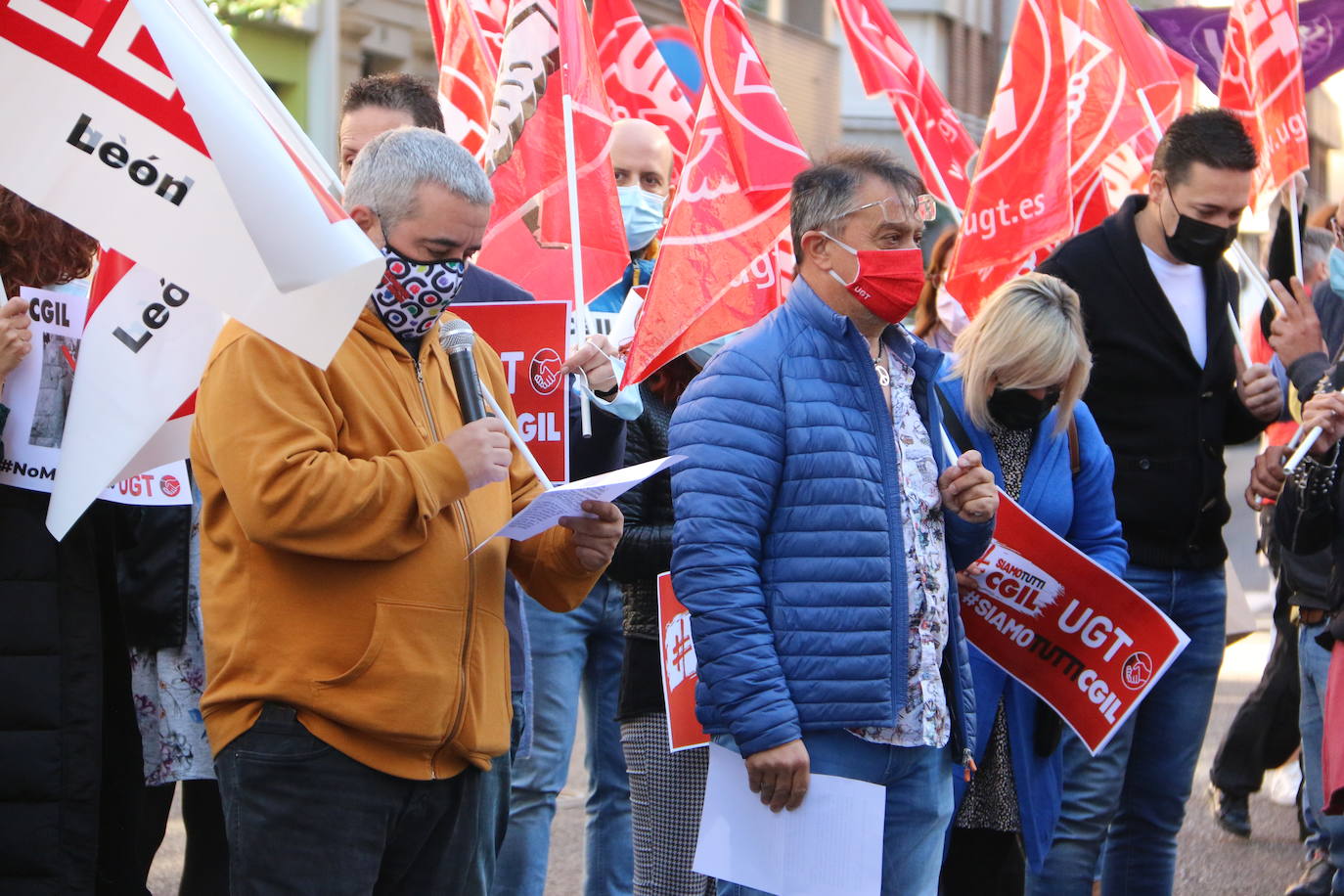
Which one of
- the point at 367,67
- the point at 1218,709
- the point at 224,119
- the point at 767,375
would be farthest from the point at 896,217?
the point at 367,67

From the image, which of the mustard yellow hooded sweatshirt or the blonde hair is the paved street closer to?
the blonde hair

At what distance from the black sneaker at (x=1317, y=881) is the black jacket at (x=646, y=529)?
2.74 m

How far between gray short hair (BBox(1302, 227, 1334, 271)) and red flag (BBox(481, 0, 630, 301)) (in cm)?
398

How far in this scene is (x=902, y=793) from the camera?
3783mm

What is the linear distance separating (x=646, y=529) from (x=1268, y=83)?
3.28 m

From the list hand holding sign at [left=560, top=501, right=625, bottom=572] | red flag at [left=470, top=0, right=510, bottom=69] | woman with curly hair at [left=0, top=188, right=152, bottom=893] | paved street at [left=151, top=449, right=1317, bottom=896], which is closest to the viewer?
hand holding sign at [left=560, top=501, right=625, bottom=572]

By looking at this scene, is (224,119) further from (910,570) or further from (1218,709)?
(1218,709)

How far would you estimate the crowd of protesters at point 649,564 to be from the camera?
3066 mm

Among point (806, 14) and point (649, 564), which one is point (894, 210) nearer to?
point (649, 564)

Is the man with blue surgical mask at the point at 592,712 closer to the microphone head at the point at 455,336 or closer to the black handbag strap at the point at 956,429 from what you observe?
the black handbag strap at the point at 956,429

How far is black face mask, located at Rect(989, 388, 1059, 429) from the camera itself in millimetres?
4598

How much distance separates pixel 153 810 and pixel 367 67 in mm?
14382

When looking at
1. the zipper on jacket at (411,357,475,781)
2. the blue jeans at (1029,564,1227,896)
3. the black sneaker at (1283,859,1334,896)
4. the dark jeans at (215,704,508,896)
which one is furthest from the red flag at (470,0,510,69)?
the black sneaker at (1283,859,1334,896)

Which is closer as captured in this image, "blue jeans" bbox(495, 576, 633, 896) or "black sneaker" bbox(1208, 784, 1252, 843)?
"blue jeans" bbox(495, 576, 633, 896)
